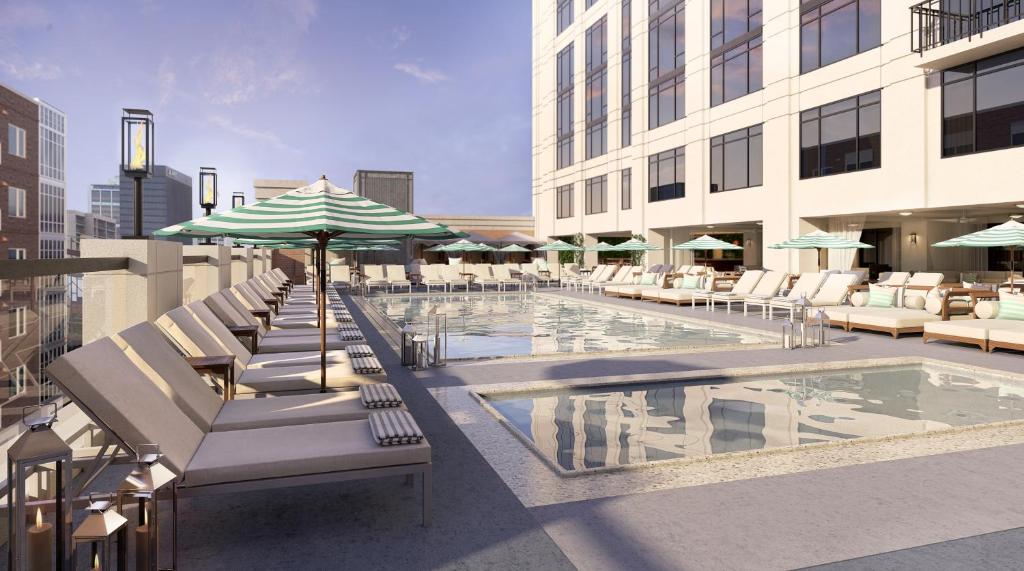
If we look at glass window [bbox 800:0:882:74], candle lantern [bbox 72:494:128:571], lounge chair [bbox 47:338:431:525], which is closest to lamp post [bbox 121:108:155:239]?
lounge chair [bbox 47:338:431:525]

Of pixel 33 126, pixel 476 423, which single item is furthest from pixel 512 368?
pixel 33 126

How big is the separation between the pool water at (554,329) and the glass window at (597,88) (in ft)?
62.2

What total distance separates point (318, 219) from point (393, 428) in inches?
75.0

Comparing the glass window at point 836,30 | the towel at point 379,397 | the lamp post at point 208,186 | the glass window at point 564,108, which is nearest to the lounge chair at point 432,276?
the lamp post at point 208,186

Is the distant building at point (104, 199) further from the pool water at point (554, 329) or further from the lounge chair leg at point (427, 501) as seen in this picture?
the lounge chair leg at point (427, 501)

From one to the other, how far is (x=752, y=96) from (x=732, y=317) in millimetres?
12490

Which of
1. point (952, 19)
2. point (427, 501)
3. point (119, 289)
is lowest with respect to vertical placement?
point (427, 501)

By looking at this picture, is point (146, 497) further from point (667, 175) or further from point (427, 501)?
point (667, 175)

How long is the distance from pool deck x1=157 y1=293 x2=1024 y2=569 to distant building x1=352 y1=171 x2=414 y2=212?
4721cm

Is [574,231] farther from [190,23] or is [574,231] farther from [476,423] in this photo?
[190,23]

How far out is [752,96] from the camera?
24797 millimetres

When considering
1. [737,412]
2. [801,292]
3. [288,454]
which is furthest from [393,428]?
[801,292]

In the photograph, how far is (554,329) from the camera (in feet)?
46.7

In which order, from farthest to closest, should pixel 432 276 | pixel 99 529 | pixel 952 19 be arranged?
1. pixel 432 276
2. pixel 952 19
3. pixel 99 529
